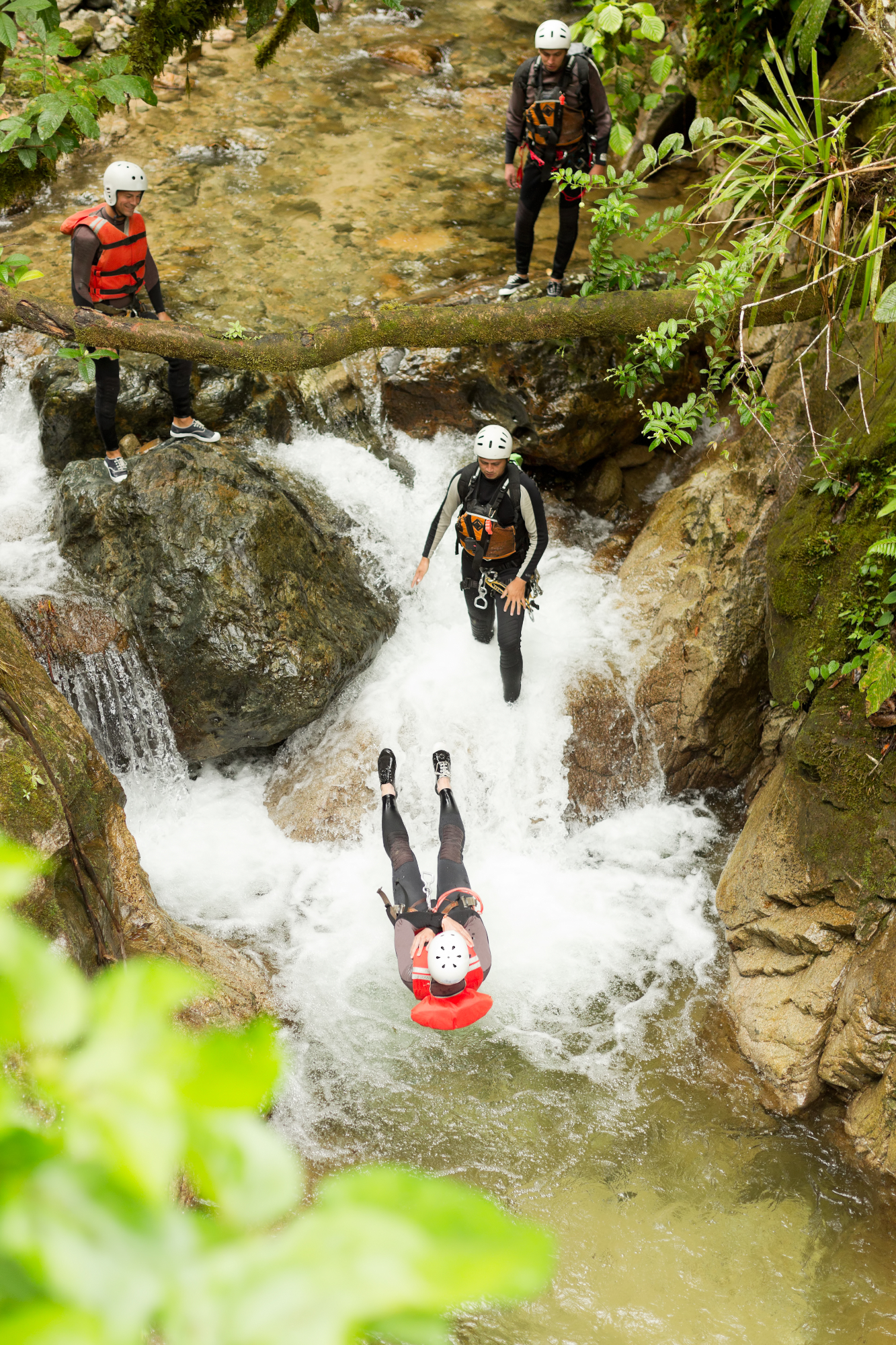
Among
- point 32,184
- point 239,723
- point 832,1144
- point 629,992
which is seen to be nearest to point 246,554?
A: point 239,723

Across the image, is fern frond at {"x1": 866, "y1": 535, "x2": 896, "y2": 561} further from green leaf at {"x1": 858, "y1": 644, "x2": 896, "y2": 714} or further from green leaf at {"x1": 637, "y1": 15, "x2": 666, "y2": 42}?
green leaf at {"x1": 637, "y1": 15, "x2": 666, "y2": 42}

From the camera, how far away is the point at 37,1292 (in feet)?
1.11

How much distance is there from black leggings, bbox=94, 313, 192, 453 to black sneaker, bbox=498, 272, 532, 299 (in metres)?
2.81

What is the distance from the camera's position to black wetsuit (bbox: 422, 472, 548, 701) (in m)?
5.84

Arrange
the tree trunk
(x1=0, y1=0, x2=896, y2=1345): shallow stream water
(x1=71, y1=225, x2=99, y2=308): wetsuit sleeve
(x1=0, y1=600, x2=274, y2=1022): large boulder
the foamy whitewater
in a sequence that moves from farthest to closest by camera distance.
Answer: (x1=71, y1=225, x2=99, y2=308): wetsuit sleeve
the foamy whitewater
the tree trunk
(x1=0, y1=0, x2=896, y2=1345): shallow stream water
(x1=0, y1=600, x2=274, y2=1022): large boulder

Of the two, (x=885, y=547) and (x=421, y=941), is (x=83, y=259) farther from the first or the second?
(x=885, y=547)

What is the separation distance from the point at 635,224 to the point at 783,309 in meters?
4.02

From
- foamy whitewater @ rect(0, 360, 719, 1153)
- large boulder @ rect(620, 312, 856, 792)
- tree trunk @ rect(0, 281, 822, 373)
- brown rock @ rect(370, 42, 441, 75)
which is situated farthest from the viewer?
brown rock @ rect(370, 42, 441, 75)

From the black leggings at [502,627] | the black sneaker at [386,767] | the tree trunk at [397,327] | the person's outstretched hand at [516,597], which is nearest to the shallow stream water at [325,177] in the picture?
the tree trunk at [397,327]

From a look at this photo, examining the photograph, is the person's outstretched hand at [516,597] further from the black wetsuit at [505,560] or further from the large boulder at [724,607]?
the large boulder at [724,607]

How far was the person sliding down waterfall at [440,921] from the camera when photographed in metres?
4.87

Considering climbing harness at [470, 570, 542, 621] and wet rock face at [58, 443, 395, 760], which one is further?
climbing harness at [470, 570, 542, 621]

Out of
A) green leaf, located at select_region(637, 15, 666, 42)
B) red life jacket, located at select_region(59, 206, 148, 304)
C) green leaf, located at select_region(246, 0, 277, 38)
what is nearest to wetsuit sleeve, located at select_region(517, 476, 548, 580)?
green leaf, located at select_region(637, 15, 666, 42)

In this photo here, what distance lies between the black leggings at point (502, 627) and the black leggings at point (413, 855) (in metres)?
0.99
